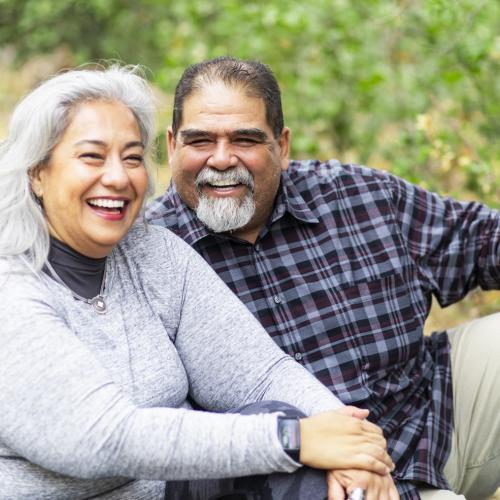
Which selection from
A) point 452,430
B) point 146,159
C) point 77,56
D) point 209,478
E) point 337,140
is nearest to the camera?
point 209,478

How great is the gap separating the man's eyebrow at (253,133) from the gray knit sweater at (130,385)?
0.59 metres

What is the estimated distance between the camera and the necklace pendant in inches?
85.3

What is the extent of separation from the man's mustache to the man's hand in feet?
3.40

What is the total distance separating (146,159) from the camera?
7.89 ft

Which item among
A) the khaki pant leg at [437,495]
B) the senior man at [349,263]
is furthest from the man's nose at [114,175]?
the khaki pant leg at [437,495]

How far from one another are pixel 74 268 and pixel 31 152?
312 mm

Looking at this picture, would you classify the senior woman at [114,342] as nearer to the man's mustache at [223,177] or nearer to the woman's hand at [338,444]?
the woman's hand at [338,444]

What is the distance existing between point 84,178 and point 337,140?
4.33m

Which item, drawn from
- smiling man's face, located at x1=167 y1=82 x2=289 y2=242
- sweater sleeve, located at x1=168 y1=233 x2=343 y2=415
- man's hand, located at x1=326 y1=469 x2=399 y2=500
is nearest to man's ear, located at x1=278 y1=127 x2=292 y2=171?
smiling man's face, located at x1=167 y1=82 x2=289 y2=242

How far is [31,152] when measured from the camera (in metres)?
2.12

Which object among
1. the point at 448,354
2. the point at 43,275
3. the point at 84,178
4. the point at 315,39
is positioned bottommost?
the point at 448,354

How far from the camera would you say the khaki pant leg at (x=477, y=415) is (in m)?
2.89

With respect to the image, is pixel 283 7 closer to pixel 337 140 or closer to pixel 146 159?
pixel 337 140

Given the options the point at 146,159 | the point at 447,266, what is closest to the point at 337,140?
the point at 447,266
